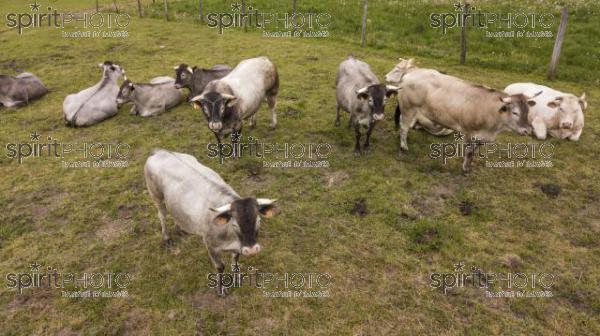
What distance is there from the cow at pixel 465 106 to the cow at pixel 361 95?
891 millimetres

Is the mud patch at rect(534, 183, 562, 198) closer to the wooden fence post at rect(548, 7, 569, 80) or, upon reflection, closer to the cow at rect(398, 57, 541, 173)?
the cow at rect(398, 57, 541, 173)

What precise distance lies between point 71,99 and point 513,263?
1392cm

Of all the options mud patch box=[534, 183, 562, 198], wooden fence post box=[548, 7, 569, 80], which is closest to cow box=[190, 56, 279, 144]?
mud patch box=[534, 183, 562, 198]

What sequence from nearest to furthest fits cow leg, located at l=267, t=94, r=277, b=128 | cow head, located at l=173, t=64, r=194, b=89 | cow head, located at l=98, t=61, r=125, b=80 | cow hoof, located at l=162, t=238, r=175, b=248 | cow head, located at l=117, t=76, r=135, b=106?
cow hoof, located at l=162, t=238, r=175, b=248 < cow leg, located at l=267, t=94, r=277, b=128 < cow head, located at l=117, t=76, r=135, b=106 < cow head, located at l=173, t=64, r=194, b=89 < cow head, located at l=98, t=61, r=125, b=80

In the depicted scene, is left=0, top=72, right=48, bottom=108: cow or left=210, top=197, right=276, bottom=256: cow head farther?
left=0, top=72, right=48, bottom=108: cow

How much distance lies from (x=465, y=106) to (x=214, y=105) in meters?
5.98

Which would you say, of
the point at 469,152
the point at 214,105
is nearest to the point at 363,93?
the point at 469,152

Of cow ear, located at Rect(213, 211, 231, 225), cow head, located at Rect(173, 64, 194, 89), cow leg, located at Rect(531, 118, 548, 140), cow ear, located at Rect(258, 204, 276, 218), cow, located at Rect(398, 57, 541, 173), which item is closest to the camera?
cow ear, located at Rect(213, 211, 231, 225)

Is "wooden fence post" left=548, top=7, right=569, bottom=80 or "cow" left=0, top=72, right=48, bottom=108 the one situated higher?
"wooden fence post" left=548, top=7, right=569, bottom=80

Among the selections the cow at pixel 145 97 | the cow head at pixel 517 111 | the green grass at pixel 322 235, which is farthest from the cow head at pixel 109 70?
the cow head at pixel 517 111

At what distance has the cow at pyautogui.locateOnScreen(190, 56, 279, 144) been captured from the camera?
29.2ft

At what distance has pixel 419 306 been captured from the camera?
6.21 metres

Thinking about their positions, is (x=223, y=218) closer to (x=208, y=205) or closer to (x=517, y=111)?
(x=208, y=205)

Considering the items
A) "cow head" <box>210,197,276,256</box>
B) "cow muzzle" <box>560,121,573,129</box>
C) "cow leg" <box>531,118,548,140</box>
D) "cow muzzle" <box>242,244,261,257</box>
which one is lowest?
"cow muzzle" <box>242,244,261,257</box>
